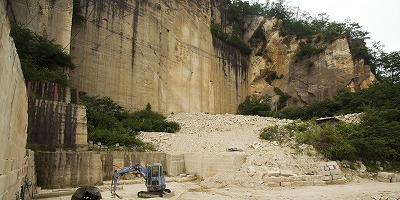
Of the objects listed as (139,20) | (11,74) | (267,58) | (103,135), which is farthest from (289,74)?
(11,74)

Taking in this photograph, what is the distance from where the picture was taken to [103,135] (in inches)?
641

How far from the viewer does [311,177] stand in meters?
13.1

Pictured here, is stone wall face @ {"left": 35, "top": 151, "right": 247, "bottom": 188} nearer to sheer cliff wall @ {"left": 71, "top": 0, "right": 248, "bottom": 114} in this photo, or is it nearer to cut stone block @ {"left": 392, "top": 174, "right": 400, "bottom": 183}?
cut stone block @ {"left": 392, "top": 174, "right": 400, "bottom": 183}

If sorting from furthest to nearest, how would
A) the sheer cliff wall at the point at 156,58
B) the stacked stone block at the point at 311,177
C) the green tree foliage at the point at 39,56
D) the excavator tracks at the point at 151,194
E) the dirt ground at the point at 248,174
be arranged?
the sheer cliff wall at the point at 156,58, the green tree foliage at the point at 39,56, the stacked stone block at the point at 311,177, the dirt ground at the point at 248,174, the excavator tracks at the point at 151,194

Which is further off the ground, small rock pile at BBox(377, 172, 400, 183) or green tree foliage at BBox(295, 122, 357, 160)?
green tree foliage at BBox(295, 122, 357, 160)

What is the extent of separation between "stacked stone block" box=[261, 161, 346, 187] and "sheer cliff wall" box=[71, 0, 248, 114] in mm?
15074

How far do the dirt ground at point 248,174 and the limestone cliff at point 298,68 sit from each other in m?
11.4

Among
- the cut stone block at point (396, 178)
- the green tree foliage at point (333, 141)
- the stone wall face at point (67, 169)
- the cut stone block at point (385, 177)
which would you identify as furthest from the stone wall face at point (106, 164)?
the cut stone block at point (396, 178)

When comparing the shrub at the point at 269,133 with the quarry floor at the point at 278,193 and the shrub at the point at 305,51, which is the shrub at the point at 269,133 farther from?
the shrub at the point at 305,51

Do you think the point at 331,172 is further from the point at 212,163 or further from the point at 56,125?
the point at 56,125

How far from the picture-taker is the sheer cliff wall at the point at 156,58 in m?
23.2

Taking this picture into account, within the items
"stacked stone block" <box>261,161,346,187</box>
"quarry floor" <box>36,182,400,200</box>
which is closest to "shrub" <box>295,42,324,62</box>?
"stacked stone block" <box>261,161,346,187</box>

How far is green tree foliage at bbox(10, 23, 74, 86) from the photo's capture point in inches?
592

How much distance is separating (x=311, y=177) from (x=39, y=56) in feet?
51.7
